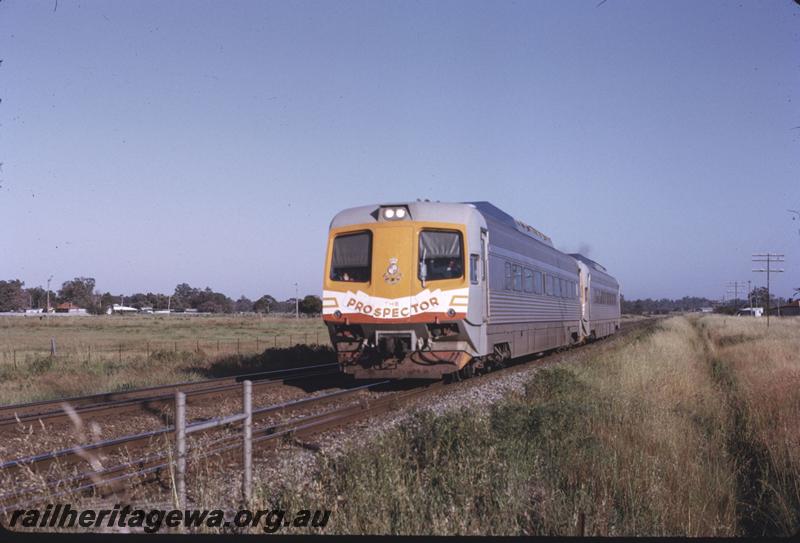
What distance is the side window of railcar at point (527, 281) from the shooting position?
653 inches

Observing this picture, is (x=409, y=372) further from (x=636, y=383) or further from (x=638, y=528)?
(x=638, y=528)

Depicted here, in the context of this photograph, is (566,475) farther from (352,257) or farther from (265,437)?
(352,257)

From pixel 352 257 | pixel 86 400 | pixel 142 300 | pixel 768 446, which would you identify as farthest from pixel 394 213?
pixel 142 300

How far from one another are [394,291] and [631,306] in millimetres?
191617

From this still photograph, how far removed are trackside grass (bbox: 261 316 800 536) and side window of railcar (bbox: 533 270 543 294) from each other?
22.3ft

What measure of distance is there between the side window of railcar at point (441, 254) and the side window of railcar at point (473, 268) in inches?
6.2

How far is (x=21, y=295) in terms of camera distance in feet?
344

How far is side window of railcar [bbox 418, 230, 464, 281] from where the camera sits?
488 inches

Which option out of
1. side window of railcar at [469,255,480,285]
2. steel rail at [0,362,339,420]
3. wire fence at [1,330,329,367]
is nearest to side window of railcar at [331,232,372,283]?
side window of railcar at [469,255,480,285]

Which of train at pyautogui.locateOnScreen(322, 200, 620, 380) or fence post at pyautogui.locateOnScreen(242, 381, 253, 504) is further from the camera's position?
train at pyautogui.locateOnScreen(322, 200, 620, 380)

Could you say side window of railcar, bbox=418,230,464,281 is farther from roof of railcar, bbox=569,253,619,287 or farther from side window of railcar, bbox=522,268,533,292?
roof of railcar, bbox=569,253,619,287

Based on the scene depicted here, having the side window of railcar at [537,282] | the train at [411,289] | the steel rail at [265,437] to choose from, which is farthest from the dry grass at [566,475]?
the side window of railcar at [537,282]

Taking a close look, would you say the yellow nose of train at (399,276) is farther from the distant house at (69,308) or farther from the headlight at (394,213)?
the distant house at (69,308)

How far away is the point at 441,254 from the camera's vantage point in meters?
12.5
